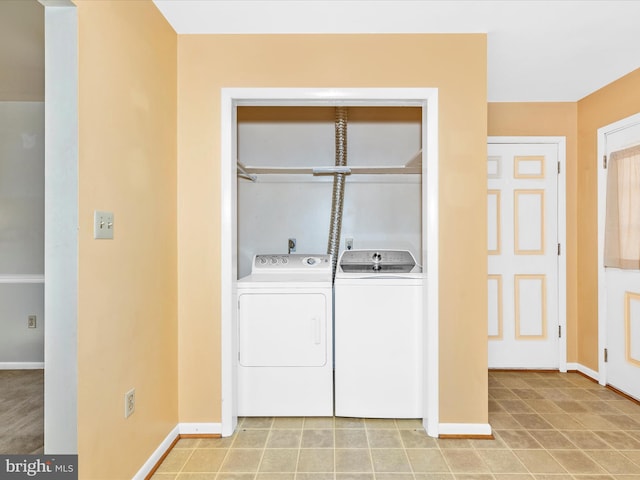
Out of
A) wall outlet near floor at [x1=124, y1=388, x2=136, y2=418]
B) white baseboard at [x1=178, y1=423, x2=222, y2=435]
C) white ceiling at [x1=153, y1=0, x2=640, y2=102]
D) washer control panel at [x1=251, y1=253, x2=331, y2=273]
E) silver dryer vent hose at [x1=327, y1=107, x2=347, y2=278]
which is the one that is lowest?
white baseboard at [x1=178, y1=423, x2=222, y2=435]

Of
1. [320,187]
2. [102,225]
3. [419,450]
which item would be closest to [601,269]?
[419,450]

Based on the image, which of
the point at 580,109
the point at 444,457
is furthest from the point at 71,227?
the point at 580,109

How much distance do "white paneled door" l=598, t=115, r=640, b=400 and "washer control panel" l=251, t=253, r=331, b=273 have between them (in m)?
2.29

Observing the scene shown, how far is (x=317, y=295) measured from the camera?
7.77 feet

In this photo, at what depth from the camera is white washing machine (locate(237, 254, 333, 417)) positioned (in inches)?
92.6

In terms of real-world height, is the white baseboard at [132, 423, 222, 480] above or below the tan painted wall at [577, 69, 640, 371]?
below

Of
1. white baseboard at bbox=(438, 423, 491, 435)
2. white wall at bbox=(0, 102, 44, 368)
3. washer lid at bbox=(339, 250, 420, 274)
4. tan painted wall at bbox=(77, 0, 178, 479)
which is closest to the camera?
tan painted wall at bbox=(77, 0, 178, 479)

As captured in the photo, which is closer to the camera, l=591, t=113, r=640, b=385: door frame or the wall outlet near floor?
the wall outlet near floor

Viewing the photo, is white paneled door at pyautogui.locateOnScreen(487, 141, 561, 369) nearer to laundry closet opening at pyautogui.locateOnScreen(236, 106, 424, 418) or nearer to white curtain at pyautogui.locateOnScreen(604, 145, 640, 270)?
white curtain at pyautogui.locateOnScreen(604, 145, 640, 270)

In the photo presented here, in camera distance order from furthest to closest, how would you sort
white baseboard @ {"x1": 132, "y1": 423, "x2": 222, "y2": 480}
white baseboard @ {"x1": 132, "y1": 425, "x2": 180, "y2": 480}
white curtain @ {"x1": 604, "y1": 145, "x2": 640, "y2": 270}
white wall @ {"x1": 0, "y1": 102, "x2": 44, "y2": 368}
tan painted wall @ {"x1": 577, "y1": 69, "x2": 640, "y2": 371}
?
white wall @ {"x1": 0, "y1": 102, "x2": 44, "y2": 368} < tan painted wall @ {"x1": 577, "y1": 69, "x2": 640, "y2": 371} < white curtain @ {"x1": 604, "y1": 145, "x2": 640, "y2": 270} < white baseboard @ {"x1": 132, "y1": 423, "x2": 222, "y2": 480} < white baseboard @ {"x1": 132, "y1": 425, "x2": 180, "y2": 480}

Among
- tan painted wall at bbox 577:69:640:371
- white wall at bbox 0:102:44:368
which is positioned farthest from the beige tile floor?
white wall at bbox 0:102:44:368

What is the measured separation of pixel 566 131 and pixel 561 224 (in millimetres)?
860

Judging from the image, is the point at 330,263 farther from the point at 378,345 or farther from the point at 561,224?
the point at 561,224

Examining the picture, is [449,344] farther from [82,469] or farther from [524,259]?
[82,469]
